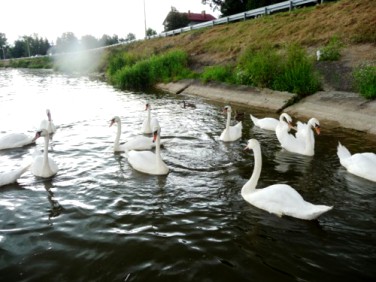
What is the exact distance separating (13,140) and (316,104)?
10331 millimetres

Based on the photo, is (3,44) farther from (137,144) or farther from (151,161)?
(151,161)

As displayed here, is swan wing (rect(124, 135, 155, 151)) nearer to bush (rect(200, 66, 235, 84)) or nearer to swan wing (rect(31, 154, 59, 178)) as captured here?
swan wing (rect(31, 154, 59, 178))

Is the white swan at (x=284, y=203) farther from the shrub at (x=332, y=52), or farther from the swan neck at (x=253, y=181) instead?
the shrub at (x=332, y=52)

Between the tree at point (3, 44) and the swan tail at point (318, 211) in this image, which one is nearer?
the swan tail at point (318, 211)

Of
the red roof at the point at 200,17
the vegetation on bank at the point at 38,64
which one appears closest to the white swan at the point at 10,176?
the vegetation on bank at the point at 38,64

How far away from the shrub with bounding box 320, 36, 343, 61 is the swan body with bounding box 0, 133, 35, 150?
13.0 m

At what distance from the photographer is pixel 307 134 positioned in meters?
8.78

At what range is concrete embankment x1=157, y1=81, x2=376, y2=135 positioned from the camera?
1112 centimetres

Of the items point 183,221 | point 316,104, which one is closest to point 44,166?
point 183,221

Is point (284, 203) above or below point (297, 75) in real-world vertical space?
below

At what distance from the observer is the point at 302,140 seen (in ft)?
30.8

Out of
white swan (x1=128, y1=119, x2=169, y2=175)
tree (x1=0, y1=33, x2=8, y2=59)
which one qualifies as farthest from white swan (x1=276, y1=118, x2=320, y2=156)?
tree (x1=0, y1=33, x2=8, y2=59)

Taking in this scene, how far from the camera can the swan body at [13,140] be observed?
9656mm

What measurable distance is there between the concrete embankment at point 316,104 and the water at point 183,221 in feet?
4.62
